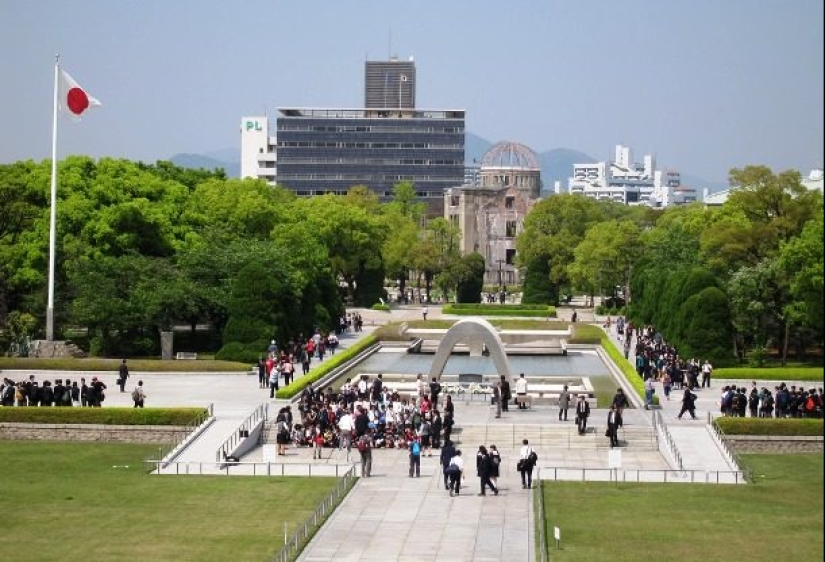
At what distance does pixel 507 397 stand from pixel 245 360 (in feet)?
55.4

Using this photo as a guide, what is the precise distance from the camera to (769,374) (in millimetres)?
52344

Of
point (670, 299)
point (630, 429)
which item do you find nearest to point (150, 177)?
point (670, 299)

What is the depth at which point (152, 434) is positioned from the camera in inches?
1625

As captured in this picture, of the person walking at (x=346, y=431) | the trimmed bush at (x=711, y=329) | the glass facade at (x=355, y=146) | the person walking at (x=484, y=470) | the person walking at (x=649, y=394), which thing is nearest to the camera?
the person walking at (x=484, y=470)

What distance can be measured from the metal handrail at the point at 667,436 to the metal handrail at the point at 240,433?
35.8 ft

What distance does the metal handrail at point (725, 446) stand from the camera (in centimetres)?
3635

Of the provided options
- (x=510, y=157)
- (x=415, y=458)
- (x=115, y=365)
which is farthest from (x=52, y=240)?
(x=510, y=157)

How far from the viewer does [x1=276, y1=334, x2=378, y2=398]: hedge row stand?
48.6 metres

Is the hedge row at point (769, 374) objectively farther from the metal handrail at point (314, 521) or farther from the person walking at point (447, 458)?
the person walking at point (447, 458)

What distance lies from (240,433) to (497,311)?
62.4 metres

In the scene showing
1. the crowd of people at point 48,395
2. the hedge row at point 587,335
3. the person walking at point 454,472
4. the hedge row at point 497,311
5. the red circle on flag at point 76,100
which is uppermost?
the red circle on flag at point 76,100

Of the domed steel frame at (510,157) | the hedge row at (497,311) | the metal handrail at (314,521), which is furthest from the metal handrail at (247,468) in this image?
the domed steel frame at (510,157)

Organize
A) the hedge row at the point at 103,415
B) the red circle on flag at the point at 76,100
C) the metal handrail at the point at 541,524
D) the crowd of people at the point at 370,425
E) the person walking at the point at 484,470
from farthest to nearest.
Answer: the red circle on flag at the point at 76,100
the hedge row at the point at 103,415
the crowd of people at the point at 370,425
the person walking at the point at 484,470
the metal handrail at the point at 541,524

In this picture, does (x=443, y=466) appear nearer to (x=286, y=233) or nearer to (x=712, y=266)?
(x=712, y=266)
